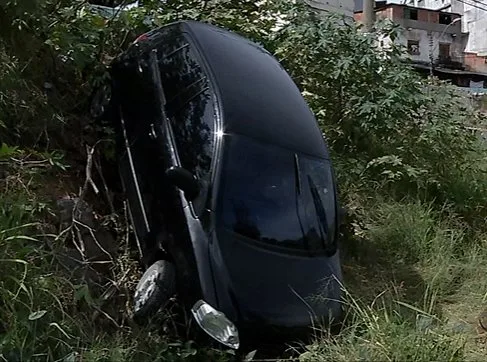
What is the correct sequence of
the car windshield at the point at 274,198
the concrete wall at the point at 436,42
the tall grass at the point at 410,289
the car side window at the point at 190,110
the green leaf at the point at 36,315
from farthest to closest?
the concrete wall at the point at 436,42 → the car side window at the point at 190,110 → the car windshield at the point at 274,198 → the tall grass at the point at 410,289 → the green leaf at the point at 36,315

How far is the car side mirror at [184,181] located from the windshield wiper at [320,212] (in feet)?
2.80

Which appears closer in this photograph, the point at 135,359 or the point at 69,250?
the point at 135,359

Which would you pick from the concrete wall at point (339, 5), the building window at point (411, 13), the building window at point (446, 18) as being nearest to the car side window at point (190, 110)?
the concrete wall at point (339, 5)

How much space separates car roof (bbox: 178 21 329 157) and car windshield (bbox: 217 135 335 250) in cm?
14

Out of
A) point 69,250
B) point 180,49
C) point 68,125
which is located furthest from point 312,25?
point 69,250

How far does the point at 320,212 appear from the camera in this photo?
4348 mm

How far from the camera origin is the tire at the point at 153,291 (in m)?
3.75

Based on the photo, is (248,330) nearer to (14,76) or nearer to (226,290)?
(226,290)

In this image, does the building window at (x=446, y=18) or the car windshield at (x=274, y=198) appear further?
the building window at (x=446, y=18)

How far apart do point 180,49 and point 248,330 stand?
254cm

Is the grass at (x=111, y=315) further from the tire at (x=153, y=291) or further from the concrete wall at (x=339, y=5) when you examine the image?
the concrete wall at (x=339, y=5)

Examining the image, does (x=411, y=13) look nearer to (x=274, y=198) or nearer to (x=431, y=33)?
(x=431, y=33)

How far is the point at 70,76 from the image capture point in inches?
227

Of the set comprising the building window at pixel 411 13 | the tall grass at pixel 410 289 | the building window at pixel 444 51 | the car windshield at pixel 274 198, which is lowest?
the building window at pixel 444 51
